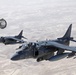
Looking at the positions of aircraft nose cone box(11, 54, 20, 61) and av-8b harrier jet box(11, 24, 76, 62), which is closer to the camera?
aircraft nose cone box(11, 54, 20, 61)

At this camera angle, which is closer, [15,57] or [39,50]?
[15,57]

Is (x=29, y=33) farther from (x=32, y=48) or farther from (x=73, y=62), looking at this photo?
(x=32, y=48)

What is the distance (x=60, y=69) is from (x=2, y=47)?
5909 cm

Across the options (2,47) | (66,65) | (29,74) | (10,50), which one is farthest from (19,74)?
(2,47)

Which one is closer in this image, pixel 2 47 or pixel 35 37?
pixel 2 47

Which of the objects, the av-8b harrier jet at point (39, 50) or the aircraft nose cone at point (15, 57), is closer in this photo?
the aircraft nose cone at point (15, 57)

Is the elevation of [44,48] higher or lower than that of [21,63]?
higher

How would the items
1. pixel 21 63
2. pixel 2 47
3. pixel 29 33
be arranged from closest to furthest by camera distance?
pixel 21 63 → pixel 2 47 → pixel 29 33

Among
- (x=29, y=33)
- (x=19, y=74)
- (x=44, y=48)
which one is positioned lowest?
(x=19, y=74)

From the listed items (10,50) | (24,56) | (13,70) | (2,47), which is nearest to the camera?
(24,56)

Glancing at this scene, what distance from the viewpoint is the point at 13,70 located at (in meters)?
109

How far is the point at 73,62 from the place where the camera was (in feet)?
375

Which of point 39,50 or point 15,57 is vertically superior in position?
point 39,50

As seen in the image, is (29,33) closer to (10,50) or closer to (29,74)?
(10,50)
